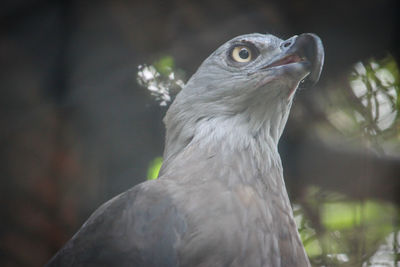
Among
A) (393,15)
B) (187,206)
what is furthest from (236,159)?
(393,15)

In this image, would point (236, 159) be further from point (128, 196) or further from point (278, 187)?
point (128, 196)

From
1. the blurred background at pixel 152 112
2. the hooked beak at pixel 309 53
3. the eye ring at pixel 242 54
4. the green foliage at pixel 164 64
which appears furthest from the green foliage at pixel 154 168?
the hooked beak at pixel 309 53

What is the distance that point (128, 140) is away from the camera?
1268 millimetres

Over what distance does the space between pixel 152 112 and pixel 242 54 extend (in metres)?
0.27

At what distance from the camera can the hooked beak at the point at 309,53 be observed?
1.08m

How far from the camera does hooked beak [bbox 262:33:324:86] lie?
108cm

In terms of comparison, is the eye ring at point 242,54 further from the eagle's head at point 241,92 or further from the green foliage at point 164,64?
the green foliage at point 164,64

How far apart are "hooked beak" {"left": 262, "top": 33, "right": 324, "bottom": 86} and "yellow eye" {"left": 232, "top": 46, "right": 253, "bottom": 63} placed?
0.47 feet

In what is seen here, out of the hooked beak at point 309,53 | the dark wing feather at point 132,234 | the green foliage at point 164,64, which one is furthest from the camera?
the green foliage at point 164,64

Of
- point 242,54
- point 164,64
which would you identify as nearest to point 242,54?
point 242,54

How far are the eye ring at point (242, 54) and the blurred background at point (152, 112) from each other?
8 centimetres

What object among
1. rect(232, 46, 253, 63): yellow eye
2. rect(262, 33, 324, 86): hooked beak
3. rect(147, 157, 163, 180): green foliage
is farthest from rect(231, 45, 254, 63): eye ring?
rect(147, 157, 163, 180): green foliage

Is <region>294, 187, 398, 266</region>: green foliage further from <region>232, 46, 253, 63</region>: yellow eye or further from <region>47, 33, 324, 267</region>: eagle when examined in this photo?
<region>232, 46, 253, 63</region>: yellow eye

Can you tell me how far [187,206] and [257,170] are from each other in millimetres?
227
